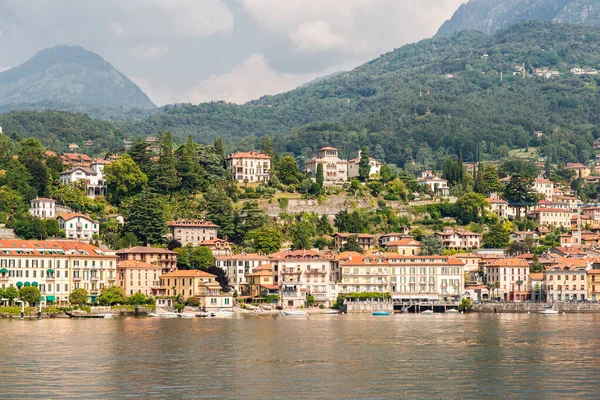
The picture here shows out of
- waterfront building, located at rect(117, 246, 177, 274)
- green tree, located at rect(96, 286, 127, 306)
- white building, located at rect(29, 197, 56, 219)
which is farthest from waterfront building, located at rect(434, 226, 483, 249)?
white building, located at rect(29, 197, 56, 219)

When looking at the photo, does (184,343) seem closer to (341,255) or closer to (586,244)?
(341,255)

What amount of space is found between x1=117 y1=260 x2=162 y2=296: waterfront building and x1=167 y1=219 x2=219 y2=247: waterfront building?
11788mm

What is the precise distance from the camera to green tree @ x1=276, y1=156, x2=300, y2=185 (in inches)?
5394

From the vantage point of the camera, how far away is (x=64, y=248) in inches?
3898

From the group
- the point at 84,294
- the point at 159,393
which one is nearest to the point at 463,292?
the point at 84,294

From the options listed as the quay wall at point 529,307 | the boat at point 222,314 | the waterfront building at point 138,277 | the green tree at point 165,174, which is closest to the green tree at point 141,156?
the green tree at point 165,174

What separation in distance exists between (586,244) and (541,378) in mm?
92027

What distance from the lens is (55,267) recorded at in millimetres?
96375

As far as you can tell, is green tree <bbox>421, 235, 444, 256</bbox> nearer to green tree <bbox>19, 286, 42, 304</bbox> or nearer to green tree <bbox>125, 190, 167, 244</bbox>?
green tree <bbox>125, 190, 167, 244</bbox>

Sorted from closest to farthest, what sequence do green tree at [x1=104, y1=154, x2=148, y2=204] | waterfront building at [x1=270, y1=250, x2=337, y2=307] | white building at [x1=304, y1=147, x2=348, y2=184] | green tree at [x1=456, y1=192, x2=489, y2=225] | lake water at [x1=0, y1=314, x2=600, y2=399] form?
lake water at [x1=0, y1=314, x2=600, y2=399]
waterfront building at [x1=270, y1=250, x2=337, y2=307]
green tree at [x1=104, y1=154, x2=148, y2=204]
green tree at [x1=456, y1=192, x2=489, y2=225]
white building at [x1=304, y1=147, x2=348, y2=184]

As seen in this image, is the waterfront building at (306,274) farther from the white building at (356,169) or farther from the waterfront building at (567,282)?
the white building at (356,169)

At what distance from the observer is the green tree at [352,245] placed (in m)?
121

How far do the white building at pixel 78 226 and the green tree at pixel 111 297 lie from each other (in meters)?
14.6

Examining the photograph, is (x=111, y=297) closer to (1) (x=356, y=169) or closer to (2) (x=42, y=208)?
(2) (x=42, y=208)
